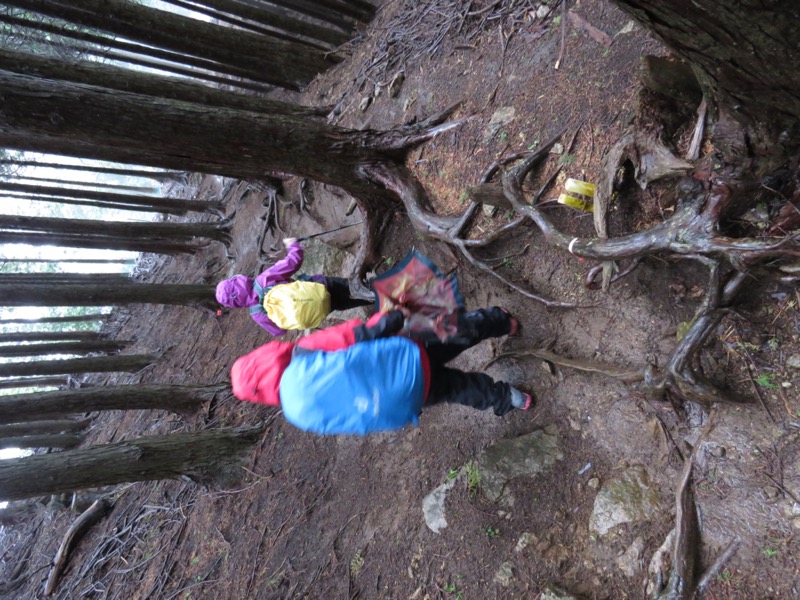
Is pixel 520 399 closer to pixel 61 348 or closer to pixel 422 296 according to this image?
pixel 422 296

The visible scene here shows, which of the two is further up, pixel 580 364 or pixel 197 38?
pixel 197 38

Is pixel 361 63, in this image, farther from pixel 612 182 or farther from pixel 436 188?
pixel 612 182

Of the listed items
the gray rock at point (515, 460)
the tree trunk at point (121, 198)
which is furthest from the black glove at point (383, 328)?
the tree trunk at point (121, 198)

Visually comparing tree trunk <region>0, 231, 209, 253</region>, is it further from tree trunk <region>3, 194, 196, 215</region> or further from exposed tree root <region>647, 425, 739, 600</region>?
exposed tree root <region>647, 425, 739, 600</region>

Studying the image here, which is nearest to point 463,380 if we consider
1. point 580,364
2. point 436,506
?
point 580,364

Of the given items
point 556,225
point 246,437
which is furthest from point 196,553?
point 556,225

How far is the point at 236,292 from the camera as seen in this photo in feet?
14.0

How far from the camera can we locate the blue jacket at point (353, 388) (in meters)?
2.79

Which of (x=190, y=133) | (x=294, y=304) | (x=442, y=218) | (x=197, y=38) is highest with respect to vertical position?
(x=197, y=38)

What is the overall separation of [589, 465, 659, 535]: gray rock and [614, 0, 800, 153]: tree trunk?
7.48 ft

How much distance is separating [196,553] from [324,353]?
15.7 ft

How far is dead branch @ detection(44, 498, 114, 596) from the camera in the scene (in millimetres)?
7090

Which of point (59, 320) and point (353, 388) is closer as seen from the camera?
point (353, 388)

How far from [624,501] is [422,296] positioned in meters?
2.14
